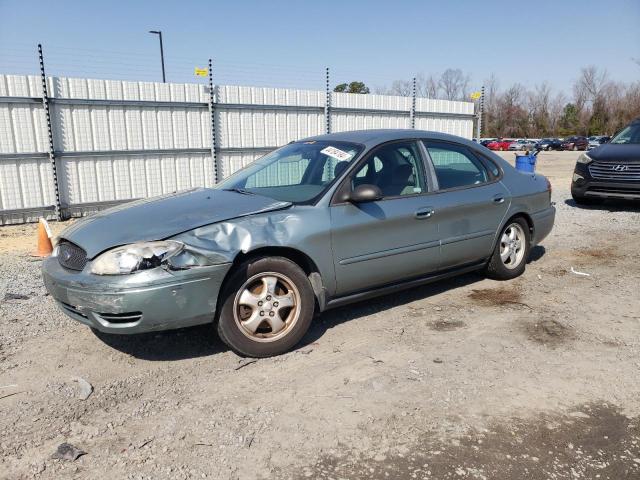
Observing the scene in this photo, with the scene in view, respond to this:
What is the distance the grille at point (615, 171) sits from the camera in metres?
9.20

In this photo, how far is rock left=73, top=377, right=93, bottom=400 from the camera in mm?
3196

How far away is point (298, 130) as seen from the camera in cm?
1253

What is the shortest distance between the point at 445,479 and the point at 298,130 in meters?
10.9

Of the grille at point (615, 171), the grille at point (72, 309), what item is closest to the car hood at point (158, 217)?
the grille at point (72, 309)

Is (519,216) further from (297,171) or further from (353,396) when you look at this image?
(353,396)

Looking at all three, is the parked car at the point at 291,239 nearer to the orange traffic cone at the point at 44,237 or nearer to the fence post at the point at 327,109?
the orange traffic cone at the point at 44,237

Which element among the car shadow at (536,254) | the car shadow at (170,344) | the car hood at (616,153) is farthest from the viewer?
the car hood at (616,153)

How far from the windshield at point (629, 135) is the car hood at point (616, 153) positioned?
0.26 m

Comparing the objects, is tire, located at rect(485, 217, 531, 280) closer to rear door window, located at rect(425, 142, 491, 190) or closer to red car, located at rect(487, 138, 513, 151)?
rear door window, located at rect(425, 142, 491, 190)

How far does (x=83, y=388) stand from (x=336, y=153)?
2616 millimetres

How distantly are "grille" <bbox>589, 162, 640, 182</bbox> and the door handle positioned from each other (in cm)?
668

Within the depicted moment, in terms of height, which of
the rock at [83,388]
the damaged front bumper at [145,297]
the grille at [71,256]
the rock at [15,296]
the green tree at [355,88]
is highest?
the green tree at [355,88]

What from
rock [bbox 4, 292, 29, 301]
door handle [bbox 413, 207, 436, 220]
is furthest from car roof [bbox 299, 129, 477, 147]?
rock [bbox 4, 292, 29, 301]

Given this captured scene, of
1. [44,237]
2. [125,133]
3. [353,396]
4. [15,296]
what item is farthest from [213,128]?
[353,396]
